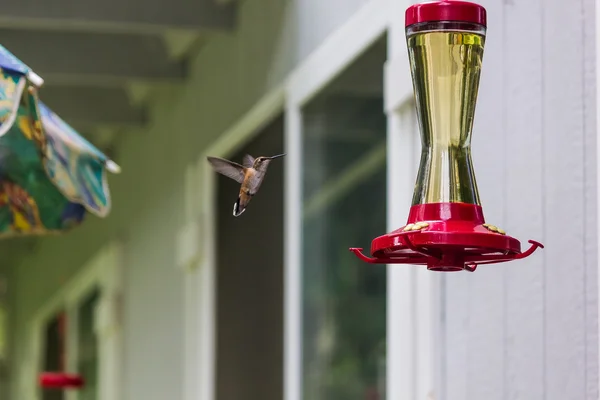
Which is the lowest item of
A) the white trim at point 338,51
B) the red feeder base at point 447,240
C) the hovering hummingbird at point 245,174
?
the red feeder base at point 447,240

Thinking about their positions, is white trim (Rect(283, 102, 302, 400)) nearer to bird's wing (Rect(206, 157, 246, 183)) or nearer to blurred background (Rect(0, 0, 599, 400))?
blurred background (Rect(0, 0, 599, 400))

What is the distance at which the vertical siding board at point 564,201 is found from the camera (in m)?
2.59

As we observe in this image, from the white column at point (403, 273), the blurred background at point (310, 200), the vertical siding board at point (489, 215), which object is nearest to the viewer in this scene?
the blurred background at point (310, 200)

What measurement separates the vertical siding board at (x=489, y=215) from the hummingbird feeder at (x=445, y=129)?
2.93 ft

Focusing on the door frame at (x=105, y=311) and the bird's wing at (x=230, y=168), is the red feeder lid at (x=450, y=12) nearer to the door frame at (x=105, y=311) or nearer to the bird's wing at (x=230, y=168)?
the bird's wing at (x=230, y=168)

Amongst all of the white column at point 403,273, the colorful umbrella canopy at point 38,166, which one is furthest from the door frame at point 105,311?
the white column at point 403,273

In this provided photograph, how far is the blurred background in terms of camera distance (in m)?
2.70

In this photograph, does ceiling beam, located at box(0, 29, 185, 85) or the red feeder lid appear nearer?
the red feeder lid

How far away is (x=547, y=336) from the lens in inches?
106

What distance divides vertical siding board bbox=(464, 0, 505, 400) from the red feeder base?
2.93 feet

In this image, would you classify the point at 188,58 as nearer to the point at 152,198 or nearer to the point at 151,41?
the point at 151,41

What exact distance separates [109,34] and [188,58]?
39 cm

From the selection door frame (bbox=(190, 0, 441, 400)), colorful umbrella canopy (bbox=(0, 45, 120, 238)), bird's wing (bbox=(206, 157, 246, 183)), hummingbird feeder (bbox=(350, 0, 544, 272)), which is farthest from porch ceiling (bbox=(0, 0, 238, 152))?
hummingbird feeder (bbox=(350, 0, 544, 272))

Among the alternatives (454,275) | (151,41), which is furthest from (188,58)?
(454,275)
